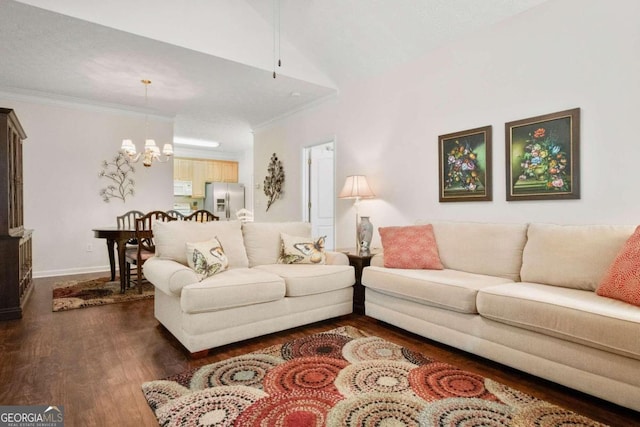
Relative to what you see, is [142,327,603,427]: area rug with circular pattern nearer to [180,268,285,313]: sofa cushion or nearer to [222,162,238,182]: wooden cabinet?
[180,268,285,313]: sofa cushion

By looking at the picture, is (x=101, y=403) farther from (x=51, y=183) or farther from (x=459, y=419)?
(x=51, y=183)

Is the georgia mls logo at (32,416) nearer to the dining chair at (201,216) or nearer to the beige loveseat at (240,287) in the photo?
the beige loveseat at (240,287)

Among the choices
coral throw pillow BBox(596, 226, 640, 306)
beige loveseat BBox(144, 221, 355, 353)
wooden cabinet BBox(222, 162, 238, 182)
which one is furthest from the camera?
wooden cabinet BBox(222, 162, 238, 182)

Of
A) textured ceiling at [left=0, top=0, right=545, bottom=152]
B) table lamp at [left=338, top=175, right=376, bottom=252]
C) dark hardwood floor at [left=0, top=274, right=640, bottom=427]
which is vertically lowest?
dark hardwood floor at [left=0, top=274, right=640, bottom=427]

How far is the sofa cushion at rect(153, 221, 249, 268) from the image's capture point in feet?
9.53

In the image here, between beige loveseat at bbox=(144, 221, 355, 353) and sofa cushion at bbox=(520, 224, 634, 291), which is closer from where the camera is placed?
sofa cushion at bbox=(520, 224, 634, 291)

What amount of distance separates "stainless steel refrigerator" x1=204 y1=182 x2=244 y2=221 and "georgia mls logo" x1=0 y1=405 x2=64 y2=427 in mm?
6858

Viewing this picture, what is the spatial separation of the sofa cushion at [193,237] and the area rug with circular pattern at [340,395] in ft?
3.38

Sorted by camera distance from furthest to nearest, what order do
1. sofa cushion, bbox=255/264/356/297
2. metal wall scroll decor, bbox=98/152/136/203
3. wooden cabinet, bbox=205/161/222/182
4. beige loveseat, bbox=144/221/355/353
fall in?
wooden cabinet, bbox=205/161/222/182 → metal wall scroll decor, bbox=98/152/136/203 → sofa cushion, bbox=255/264/356/297 → beige loveseat, bbox=144/221/355/353

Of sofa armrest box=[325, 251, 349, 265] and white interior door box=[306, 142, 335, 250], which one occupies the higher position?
white interior door box=[306, 142, 335, 250]

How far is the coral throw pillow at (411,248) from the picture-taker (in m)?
2.98

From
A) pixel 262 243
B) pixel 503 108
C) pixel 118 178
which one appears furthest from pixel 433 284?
pixel 118 178

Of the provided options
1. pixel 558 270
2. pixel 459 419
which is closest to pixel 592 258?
Result: pixel 558 270

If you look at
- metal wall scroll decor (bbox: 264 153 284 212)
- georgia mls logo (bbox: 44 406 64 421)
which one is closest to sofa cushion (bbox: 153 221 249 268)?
georgia mls logo (bbox: 44 406 64 421)
